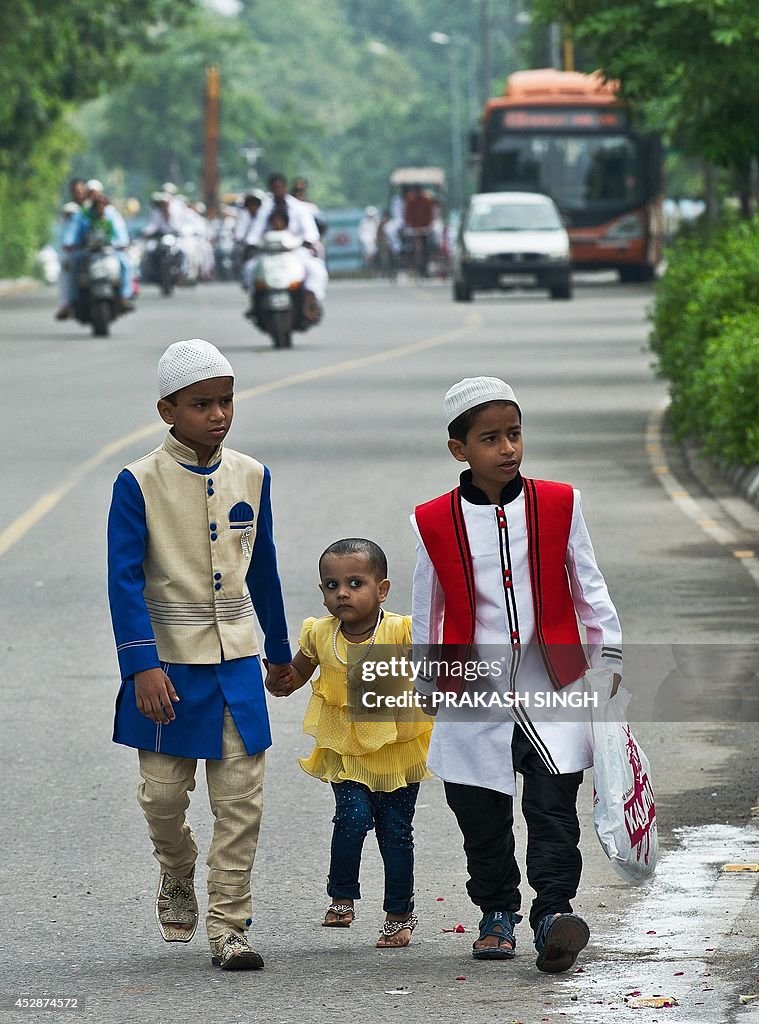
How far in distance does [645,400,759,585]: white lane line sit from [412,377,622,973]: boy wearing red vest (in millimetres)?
6127

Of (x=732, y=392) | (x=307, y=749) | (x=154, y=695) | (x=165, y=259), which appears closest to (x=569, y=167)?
(x=165, y=259)

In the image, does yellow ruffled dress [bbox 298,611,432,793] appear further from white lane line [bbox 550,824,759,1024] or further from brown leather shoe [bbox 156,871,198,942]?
white lane line [bbox 550,824,759,1024]

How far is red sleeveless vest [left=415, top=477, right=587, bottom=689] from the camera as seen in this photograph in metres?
5.67

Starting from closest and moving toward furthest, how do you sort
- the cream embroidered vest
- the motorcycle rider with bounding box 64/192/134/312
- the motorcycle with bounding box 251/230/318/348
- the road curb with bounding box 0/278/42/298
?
the cream embroidered vest → the motorcycle with bounding box 251/230/318/348 → the motorcycle rider with bounding box 64/192/134/312 → the road curb with bounding box 0/278/42/298

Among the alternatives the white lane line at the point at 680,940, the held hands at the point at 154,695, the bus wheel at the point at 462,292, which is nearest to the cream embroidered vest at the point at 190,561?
the held hands at the point at 154,695

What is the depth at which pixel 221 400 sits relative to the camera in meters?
5.77

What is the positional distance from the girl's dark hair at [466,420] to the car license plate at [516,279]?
37.4 metres

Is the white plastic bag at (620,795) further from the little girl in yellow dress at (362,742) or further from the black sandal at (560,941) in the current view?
the little girl in yellow dress at (362,742)

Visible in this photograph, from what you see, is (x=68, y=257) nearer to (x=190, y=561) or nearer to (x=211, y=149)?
(x=190, y=561)

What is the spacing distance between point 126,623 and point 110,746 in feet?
9.77

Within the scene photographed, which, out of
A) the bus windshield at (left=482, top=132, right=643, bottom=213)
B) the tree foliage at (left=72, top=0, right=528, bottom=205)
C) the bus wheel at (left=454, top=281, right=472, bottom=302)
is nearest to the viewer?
the bus wheel at (left=454, top=281, right=472, bottom=302)

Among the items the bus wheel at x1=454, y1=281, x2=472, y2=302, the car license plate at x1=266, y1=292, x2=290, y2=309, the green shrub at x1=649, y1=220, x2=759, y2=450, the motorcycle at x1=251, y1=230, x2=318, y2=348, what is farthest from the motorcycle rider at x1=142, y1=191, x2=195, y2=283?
the green shrub at x1=649, y1=220, x2=759, y2=450

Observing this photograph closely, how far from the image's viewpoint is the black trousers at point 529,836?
5.68m

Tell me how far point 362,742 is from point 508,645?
497mm
